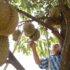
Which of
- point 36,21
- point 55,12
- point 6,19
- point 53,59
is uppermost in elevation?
point 6,19

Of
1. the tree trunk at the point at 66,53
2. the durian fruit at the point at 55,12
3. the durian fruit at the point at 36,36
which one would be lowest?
the durian fruit at the point at 36,36

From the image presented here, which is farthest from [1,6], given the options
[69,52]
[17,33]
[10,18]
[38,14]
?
[38,14]

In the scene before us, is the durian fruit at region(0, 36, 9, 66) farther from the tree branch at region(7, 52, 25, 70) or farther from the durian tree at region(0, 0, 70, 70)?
the tree branch at region(7, 52, 25, 70)

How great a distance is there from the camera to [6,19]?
1.84 m

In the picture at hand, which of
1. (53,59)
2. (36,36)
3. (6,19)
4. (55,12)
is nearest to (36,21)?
(6,19)

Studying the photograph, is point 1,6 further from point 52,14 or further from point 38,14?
point 38,14

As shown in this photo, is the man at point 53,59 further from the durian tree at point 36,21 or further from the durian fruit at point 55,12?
the durian fruit at point 55,12

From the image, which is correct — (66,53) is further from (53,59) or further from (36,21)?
(53,59)

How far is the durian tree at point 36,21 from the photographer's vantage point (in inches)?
72.8

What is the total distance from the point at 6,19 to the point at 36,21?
1.27 ft

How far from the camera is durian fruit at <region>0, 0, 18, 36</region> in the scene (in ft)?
5.97

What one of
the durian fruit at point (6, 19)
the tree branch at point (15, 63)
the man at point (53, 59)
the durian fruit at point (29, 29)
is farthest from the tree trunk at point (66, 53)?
the man at point (53, 59)

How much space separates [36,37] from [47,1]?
0.41 metres

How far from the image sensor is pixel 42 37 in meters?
3.64
